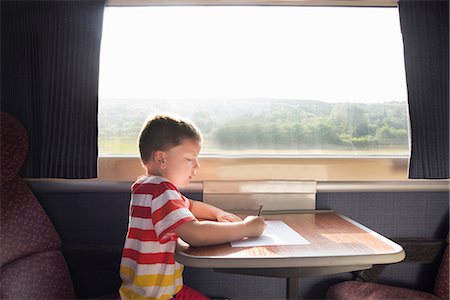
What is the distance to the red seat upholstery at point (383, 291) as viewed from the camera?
2.08m

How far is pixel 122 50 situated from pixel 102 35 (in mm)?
189

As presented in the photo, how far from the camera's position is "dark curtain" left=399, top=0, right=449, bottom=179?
2.21 meters

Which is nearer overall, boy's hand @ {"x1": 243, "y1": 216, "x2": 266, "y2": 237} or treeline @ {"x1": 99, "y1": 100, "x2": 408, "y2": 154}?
boy's hand @ {"x1": 243, "y1": 216, "x2": 266, "y2": 237}

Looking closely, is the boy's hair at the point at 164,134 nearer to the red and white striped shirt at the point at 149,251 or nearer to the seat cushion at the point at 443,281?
the red and white striped shirt at the point at 149,251

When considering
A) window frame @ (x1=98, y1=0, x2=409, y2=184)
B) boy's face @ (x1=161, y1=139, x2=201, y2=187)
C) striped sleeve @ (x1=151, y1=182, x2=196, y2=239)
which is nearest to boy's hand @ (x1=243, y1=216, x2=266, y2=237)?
striped sleeve @ (x1=151, y1=182, x2=196, y2=239)

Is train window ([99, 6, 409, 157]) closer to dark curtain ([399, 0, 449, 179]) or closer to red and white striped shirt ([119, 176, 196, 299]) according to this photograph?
dark curtain ([399, 0, 449, 179])

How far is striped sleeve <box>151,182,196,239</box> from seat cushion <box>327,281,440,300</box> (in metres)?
1.01

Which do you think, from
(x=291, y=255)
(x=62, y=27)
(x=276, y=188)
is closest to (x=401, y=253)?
(x=291, y=255)

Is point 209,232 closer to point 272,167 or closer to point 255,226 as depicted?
point 255,226

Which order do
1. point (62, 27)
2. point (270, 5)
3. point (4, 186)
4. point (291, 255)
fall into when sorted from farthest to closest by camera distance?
point (270, 5)
point (62, 27)
point (4, 186)
point (291, 255)

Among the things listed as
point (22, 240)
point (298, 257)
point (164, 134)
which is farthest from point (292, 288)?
point (22, 240)

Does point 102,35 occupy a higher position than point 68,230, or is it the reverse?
point 102,35

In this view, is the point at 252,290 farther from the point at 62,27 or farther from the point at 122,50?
the point at 62,27

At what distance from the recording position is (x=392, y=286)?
88.0 inches
